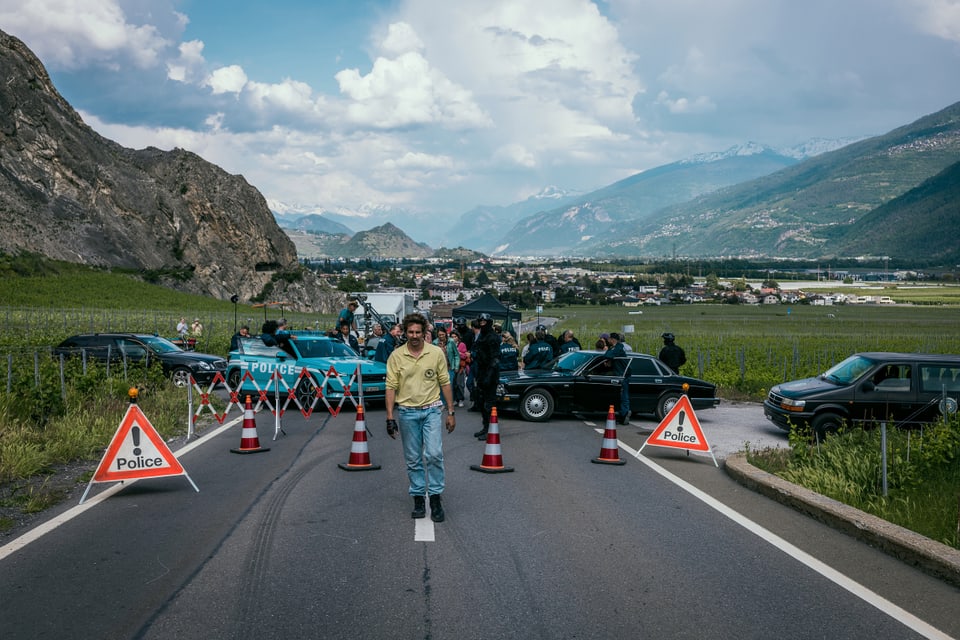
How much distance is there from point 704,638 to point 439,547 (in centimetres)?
250

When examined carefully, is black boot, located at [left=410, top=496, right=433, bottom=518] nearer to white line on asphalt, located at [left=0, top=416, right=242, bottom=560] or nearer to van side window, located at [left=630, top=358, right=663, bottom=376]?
white line on asphalt, located at [left=0, top=416, right=242, bottom=560]

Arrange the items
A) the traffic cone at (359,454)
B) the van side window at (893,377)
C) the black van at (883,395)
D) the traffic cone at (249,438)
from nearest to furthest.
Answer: the traffic cone at (359,454) < the traffic cone at (249,438) < the black van at (883,395) < the van side window at (893,377)

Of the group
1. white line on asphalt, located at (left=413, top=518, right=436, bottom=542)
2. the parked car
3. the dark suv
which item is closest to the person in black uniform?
the parked car

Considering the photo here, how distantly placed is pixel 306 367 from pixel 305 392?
484mm

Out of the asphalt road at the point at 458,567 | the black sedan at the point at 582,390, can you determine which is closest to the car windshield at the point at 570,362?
the black sedan at the point at 582,390

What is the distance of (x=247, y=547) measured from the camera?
6879 millimetres

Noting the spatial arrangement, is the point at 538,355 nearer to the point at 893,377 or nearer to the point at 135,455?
the point at 893,377

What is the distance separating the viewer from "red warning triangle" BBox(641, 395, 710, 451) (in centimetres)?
1185

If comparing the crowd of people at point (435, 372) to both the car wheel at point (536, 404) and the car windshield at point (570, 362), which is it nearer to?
the car windshield at point (570, 362)

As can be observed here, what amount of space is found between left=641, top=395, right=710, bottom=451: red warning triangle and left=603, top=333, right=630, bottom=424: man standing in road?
4.38m

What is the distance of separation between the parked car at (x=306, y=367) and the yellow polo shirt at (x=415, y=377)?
28.5ft

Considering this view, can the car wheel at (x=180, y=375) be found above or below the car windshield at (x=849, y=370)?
below

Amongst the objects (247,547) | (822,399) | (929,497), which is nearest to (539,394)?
(822,399)

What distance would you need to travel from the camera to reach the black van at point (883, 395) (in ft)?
46.7
